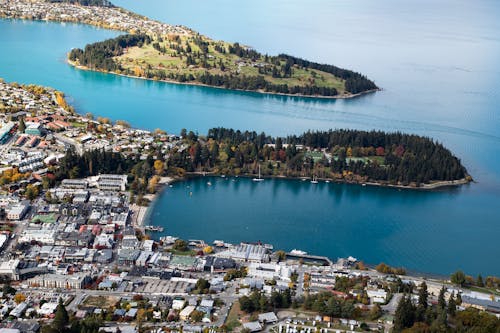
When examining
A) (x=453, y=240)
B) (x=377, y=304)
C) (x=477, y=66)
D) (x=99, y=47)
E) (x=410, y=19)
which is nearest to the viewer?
(x=377, y=304)

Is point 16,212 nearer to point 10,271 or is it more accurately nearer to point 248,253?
point 10,271

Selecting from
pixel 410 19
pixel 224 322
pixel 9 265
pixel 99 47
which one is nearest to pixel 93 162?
pixel 9 265

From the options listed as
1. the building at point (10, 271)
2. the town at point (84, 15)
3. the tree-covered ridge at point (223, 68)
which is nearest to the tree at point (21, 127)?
the building at point (10, 271)

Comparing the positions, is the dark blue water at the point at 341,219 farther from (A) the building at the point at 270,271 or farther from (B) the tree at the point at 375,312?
(B) the tree at the point at 375,312

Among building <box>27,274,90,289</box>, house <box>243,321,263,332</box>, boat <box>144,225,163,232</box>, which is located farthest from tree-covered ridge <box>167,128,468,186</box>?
house <box>243,321,263,332</box>

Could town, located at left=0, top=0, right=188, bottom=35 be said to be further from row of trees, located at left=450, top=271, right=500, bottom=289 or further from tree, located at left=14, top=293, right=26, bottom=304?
tree, located at left=14, top=293, right=26, bottom=304

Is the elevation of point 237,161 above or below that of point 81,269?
above

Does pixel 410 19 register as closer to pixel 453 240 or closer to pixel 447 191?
pixel 447 191
